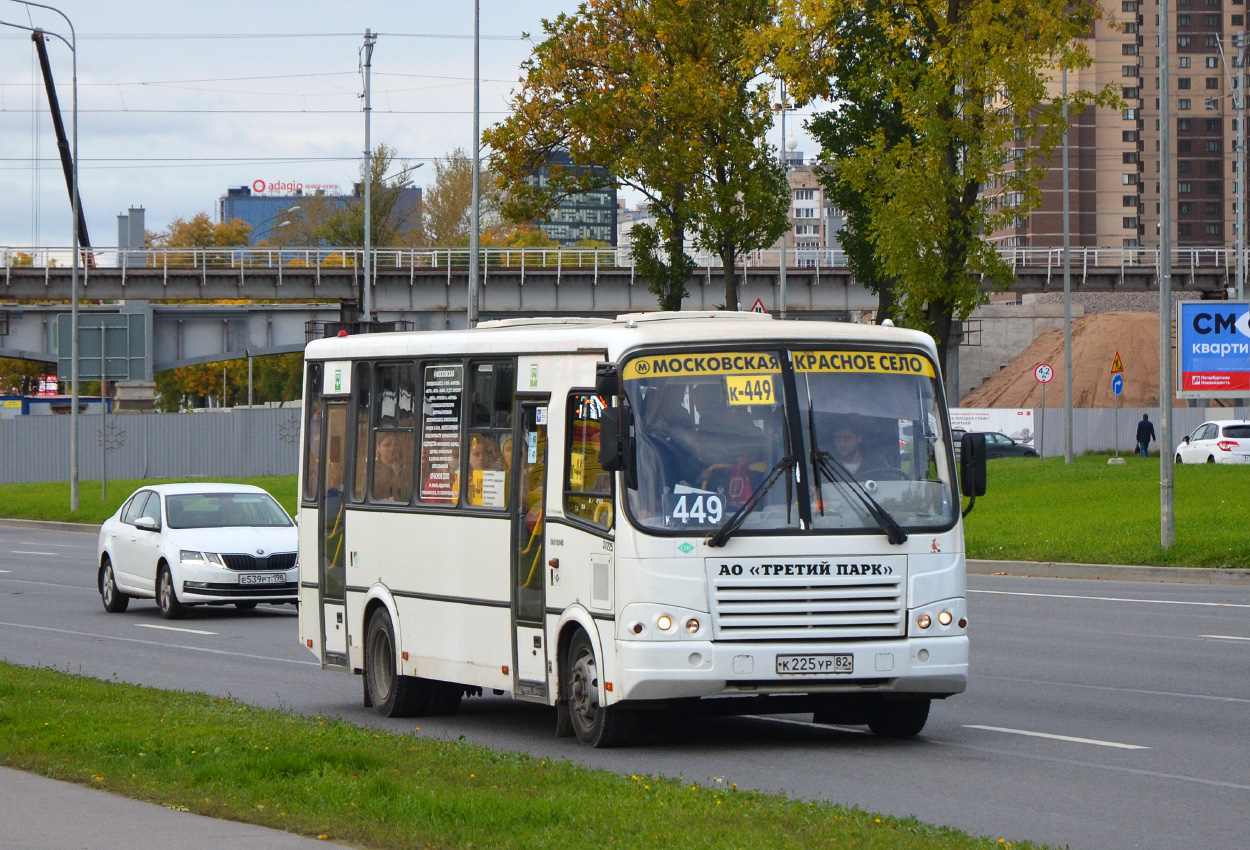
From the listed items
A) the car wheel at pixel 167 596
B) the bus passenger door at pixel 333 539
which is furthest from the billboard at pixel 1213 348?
the bus passenger door at pixel 333 539

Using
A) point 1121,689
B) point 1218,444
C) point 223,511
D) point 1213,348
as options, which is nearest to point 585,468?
point 1121,689

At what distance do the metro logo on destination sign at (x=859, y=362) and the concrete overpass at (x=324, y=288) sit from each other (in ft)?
183

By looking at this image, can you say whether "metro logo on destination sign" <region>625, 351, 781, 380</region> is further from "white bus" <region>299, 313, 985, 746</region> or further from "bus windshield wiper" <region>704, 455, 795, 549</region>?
"bus windshield wiper" <region>704, 455, 795, 549</region>

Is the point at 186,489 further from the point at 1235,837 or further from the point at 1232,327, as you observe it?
the point at 1232,327

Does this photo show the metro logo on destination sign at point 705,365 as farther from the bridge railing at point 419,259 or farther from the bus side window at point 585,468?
the bridge railing at point 419,259

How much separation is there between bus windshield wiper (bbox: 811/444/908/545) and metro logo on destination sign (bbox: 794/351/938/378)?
0.55 meters

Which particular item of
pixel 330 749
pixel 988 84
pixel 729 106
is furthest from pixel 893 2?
pixel 330 749

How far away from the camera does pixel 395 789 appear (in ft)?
28.3

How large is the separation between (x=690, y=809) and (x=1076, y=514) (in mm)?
25910

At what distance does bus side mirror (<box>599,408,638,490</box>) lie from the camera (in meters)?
10.4

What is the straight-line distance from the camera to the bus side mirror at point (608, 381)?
35.2 feet

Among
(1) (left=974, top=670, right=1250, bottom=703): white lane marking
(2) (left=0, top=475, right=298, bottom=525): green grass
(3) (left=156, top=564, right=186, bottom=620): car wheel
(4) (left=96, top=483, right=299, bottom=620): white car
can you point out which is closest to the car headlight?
(4) (left=96, top=483, right=299, bottom=620): white car

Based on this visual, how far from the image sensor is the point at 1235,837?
7.97 m

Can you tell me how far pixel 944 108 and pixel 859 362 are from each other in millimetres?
22628
